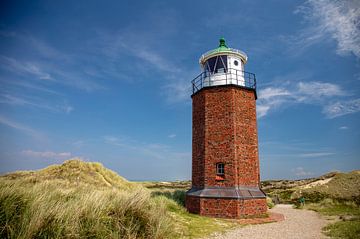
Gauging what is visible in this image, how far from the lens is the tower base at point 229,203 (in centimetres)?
1268

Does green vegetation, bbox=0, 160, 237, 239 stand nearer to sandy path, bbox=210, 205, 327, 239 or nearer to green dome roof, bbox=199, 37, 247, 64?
sandy path, bbox=210, 205, 327, 239

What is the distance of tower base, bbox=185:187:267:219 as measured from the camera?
1268cm

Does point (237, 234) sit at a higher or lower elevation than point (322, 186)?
lower

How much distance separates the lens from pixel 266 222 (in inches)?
476

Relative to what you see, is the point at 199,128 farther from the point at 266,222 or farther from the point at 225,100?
the point at 266,222

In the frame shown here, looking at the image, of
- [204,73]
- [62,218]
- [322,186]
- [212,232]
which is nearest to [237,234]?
[212,232]

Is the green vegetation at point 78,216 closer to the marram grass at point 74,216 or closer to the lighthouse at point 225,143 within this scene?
the marram grass at point 74,216

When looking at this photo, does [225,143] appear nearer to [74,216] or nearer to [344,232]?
[344,232]

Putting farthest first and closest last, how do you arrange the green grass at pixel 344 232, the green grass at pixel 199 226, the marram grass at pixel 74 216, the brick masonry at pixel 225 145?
1. the brick masonry at pixel 225 145
2. the green grass at pixel 199 226
3. the green grass at pixel 344 232
4. the marram grass at pixel 74 216

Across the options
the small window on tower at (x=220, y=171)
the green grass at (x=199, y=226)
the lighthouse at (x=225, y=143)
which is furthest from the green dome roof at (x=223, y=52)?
A: the green grass at (x=199, y=226)

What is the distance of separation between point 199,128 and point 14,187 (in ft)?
34.6

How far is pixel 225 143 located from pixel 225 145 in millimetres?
115

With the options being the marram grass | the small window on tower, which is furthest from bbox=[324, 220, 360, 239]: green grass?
the marram grass

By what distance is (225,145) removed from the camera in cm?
1389
